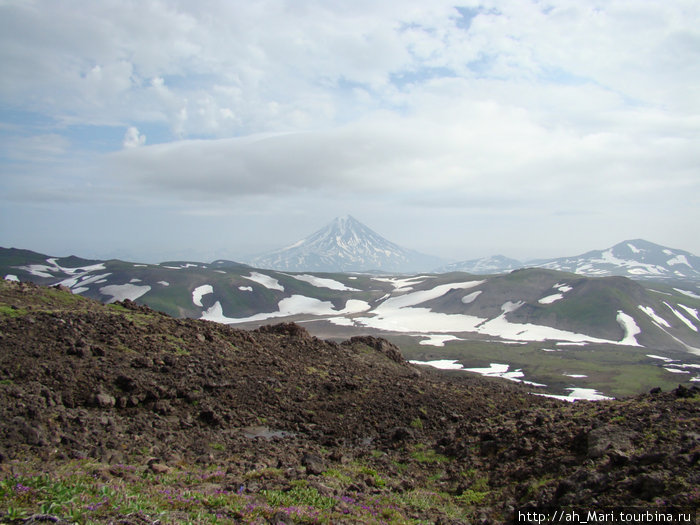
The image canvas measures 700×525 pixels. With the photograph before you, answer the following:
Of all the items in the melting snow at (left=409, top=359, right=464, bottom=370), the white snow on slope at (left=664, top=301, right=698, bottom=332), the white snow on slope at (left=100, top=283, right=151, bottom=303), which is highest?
the white snow on slope at (left=664, top=301, right=698, bottom=332)

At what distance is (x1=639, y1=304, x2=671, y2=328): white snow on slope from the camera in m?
134

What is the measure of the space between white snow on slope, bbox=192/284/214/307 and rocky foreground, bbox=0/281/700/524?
146 metres

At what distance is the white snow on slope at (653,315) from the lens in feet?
441

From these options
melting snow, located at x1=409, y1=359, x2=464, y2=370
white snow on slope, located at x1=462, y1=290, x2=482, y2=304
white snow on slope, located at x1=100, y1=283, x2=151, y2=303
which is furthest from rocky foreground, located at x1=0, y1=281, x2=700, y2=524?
white snow on slope, located at x1=462, y1=290, x2=482, y2=304

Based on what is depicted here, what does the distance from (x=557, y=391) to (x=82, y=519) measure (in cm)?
6245

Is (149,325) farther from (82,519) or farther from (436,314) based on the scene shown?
(436,314)

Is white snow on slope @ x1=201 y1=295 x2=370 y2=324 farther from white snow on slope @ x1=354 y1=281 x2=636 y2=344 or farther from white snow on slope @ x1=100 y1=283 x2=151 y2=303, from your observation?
white snow on slope @ x1=100 y1=283 x2=151 y2=303

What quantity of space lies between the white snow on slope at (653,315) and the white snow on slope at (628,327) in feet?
33.9

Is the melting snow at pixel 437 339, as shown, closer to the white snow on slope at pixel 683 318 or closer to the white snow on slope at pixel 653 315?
the white snow on slope at pixel 653 315

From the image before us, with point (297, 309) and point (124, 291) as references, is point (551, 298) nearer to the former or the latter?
point (297, 309)

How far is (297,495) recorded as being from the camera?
1012 centimetres

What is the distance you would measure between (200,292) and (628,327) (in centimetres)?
15767

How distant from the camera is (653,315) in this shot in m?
140

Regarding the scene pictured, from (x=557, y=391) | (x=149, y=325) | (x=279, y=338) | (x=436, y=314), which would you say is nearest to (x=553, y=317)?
(x=436, y=314)
